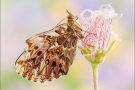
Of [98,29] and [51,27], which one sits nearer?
[98,29]

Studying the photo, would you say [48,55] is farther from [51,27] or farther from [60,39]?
[51,27]

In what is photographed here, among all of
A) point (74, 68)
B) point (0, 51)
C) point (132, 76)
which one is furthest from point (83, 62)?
point (0, 51)

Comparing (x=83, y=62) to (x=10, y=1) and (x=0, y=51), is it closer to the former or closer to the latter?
(x=0, y=51)

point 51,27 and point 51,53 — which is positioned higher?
point 51,27

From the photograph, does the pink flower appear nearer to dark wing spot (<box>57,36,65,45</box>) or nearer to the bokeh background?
dark wing spot (<box>57,36,65,45</box>)

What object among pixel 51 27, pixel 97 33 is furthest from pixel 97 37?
pixel 51 27

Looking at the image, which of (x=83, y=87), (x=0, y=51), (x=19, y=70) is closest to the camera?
(x=19, y=70)

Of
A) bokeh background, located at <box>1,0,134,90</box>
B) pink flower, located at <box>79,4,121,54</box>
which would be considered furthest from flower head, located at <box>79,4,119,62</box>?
bokeh background, located at <box>1,0,134,90</box>
